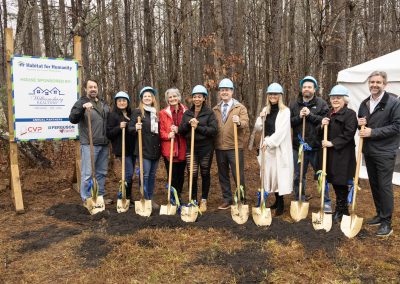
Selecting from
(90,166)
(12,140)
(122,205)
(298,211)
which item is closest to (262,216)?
(298,211)

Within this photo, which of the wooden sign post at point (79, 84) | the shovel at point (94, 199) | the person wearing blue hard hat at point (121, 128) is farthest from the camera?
the wooden sign post at point (79, 84)

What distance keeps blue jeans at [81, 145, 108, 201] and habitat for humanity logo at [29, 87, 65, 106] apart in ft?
3.28

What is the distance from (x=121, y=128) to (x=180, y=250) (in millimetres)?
2241

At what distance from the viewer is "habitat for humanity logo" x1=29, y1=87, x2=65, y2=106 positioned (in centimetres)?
588

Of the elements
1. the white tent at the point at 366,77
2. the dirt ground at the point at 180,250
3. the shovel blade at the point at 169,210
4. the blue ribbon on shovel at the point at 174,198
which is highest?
the white tent at the point at 366,77

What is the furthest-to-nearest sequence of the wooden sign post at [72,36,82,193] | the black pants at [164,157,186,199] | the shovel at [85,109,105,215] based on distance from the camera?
the wooden sign post at [72,36,82,193] → the black pants at [164,157,186,199] → the shovel at [85,109,105,215]

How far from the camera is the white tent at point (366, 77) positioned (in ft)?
23.8

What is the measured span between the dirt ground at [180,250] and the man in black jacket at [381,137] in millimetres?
480

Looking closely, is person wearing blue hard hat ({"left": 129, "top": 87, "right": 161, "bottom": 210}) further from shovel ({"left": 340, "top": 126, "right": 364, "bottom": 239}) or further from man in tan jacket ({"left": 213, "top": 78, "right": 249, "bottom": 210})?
shovel ({"left": 340, "top": 126, "right": 364, "bottom": 239})

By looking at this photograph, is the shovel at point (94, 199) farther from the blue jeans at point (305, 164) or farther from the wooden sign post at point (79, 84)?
the blue jeans at point (305, 164)

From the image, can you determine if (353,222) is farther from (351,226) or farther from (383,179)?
(383,179)

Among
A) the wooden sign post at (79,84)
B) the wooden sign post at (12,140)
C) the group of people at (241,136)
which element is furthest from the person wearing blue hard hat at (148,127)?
the wooden sign post at (12,140)

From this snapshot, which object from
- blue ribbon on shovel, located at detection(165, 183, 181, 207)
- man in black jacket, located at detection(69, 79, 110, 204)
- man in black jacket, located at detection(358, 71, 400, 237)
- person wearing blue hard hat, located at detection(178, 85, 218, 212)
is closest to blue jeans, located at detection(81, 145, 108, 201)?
man in black jacket, located at detection(69, 79, 110, 204)

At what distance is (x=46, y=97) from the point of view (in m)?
6.01
